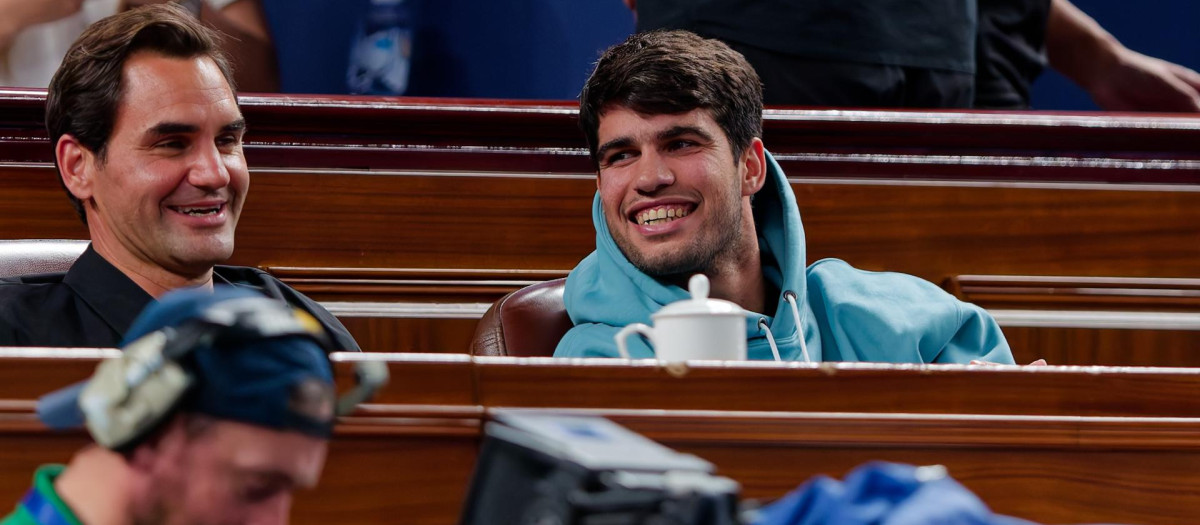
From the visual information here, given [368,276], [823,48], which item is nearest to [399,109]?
[368,276]

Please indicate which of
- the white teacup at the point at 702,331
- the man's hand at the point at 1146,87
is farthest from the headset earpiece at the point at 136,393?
the man's hand at the point at 1146,87

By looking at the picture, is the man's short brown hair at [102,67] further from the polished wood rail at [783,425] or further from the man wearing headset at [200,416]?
the man wearing headset at [200,416]

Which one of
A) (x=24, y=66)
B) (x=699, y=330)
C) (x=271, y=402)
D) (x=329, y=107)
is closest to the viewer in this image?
(x=271, y=402)

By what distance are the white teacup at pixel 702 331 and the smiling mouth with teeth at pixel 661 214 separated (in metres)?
0.51

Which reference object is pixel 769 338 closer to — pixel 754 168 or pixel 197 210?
pixel 754 168

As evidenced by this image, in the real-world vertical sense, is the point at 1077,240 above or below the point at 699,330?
below

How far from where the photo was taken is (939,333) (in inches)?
80.4

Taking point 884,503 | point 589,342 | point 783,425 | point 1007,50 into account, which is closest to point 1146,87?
point 1007,50

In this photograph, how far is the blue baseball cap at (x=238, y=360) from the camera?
2.51 ft

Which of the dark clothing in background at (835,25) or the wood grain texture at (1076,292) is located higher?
the dark clothing in background at (835,25)

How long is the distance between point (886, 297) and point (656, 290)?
14.0 inches

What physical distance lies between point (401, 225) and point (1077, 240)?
1156 mm

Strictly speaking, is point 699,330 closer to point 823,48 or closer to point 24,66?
point 823,48

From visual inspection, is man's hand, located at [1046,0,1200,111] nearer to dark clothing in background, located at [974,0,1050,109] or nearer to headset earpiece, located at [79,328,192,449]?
dark clothing in background, located at [974,0,1050,109]
